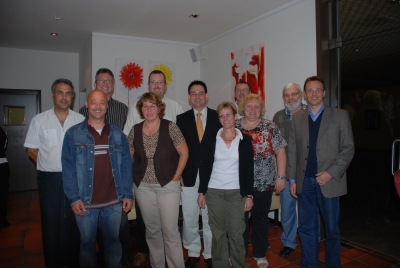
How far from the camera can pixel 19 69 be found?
6406mm

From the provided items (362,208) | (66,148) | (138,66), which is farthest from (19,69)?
(362,208)

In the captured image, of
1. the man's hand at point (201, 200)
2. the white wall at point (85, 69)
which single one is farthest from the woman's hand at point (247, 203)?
the white wall at point (85, 69)

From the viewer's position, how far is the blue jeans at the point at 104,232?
2.24 meters

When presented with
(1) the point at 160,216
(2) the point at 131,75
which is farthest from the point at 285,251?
(2) the point at 131,75

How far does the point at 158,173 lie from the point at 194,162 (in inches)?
16.2

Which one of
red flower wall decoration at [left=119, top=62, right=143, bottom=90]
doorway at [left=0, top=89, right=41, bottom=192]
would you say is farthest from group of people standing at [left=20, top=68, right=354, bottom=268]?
doorway at [left=0, top=89, right=41, bottom=192]

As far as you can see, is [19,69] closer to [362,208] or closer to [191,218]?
[191,218]

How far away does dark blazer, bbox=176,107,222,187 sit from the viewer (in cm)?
258

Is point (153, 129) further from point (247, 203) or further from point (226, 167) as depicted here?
point (247, 203)

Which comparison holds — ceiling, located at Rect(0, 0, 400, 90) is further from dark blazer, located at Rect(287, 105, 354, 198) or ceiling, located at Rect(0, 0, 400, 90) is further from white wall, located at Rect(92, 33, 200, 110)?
dark blazer, located at Rect(287, 105, 354, 198)

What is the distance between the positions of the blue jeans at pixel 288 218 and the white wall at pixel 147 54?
3.28 m

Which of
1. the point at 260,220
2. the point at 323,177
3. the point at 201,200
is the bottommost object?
the point at 260,220

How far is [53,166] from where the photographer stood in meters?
2.54

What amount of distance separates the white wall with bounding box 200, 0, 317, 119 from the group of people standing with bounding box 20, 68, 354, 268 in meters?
1.23
